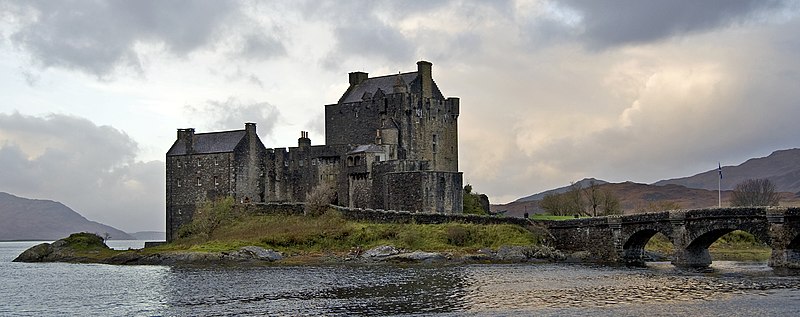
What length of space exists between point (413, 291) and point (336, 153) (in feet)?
128

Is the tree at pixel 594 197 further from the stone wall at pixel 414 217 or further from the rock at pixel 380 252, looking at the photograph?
the rock at pixel 380 252

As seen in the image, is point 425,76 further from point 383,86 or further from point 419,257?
point 419,257

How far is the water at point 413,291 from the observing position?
125 ft

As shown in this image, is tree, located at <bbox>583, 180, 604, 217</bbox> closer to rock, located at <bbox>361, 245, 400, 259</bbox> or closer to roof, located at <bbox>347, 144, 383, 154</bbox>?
roof, located at <bbox>347, 144, 383, 154</bbox>

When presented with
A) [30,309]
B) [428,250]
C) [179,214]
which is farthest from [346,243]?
[30,309]

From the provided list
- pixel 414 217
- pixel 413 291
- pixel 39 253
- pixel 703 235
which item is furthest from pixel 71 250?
pixel 703 235

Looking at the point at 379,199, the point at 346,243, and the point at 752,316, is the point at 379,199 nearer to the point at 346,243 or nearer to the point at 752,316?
the point at 346,243

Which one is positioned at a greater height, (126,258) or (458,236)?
(458,236)

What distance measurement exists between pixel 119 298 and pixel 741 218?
1455 inches

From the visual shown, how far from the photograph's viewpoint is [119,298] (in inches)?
1826

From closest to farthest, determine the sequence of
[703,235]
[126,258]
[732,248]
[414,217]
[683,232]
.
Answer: [703,235] < [683,232] < [414,217] < [126,258] < [732,248]

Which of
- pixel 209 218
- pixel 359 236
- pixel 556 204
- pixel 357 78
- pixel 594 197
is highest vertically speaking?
pixel 357 78

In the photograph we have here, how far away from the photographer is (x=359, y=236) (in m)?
71.8

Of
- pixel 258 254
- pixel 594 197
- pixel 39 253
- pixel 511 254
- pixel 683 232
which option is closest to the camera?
pixel 683 232
